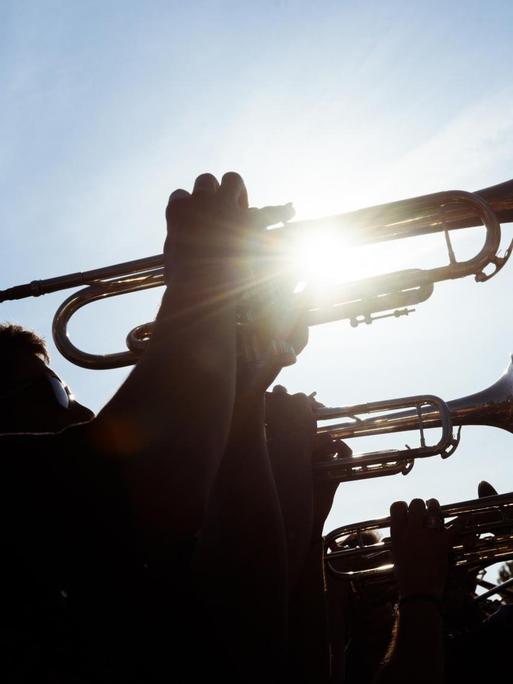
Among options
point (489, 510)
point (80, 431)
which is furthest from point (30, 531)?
point (489, 510)

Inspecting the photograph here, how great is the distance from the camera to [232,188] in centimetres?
180

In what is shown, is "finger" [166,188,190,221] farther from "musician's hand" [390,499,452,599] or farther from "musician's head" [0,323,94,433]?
"musician's hand" [390,499,452,599]

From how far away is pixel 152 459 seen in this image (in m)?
1.36

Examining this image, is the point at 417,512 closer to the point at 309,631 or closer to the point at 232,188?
the point at 309,631

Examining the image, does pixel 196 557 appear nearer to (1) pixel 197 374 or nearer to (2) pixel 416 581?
(1) pixel 197 374

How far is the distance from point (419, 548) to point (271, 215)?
1568 millimetres

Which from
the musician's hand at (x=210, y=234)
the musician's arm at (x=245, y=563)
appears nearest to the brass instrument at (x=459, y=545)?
the musician's arm at (x=245, y=563)

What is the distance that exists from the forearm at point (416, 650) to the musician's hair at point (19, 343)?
164 centimetres

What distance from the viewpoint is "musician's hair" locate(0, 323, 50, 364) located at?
246 centimetres

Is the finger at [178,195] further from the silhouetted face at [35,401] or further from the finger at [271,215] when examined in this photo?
the silhouetted face at [35,401]

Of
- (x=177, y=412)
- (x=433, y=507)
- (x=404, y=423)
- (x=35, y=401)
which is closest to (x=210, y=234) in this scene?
(x=177, y=412)

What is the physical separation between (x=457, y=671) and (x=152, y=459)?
1.87m

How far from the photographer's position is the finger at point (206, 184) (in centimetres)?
177

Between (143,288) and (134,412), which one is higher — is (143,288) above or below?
above
